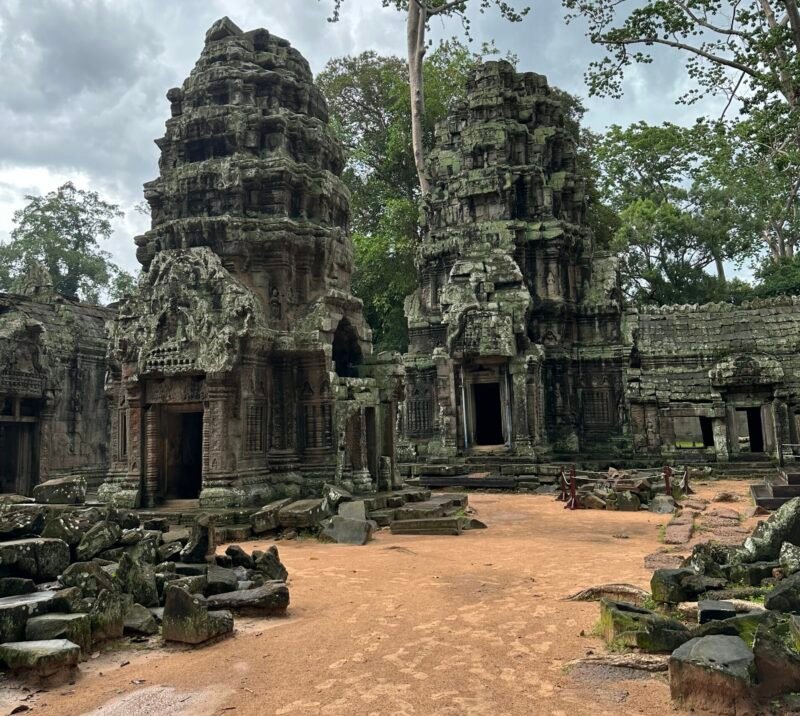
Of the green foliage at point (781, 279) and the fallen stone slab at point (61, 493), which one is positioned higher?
the green foliage at point (781, 279)

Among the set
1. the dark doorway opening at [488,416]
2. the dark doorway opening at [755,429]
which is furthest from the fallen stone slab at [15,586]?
the dark doorway opening at [755,429]

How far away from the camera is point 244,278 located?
1372 cm

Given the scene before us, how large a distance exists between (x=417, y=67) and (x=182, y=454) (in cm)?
2004

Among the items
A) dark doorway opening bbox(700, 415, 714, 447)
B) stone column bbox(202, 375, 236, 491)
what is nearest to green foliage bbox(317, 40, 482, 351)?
dark doorway opening bbox(700, 415, 714, 447)

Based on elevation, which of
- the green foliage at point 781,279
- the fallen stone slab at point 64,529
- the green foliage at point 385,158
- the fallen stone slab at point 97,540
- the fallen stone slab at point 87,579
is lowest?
the fallen stone slab at point 87,579

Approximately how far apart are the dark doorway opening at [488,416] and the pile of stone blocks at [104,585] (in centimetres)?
1683

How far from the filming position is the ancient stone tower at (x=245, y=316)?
1248cm

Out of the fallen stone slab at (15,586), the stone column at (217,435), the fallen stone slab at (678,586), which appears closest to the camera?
the fallen stone slab at (15,586)

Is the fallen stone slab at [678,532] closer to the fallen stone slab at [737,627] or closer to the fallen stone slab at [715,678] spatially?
the fallen stone slab at [737,627]

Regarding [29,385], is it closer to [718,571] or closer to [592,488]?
[592,488]

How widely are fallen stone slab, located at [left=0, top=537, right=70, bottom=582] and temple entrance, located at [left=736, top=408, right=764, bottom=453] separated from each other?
2055 cm

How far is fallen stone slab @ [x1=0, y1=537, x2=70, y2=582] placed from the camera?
20.2 feet

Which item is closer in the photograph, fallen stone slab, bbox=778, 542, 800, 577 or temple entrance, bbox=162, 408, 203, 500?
fallen stone slab, bbox=778, 542, 800, 577

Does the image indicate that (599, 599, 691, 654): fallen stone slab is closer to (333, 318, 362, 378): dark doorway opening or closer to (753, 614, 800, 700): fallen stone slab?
(753, 614, 800, 700): fallen stone slab
